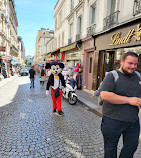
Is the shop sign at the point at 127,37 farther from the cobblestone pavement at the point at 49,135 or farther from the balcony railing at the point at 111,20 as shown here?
the cobblestone pavement at the point at 49,135

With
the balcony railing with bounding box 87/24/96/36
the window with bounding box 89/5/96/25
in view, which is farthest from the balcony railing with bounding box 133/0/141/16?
the window with bounding box 89/5/96/25

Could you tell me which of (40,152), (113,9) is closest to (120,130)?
(40,152)

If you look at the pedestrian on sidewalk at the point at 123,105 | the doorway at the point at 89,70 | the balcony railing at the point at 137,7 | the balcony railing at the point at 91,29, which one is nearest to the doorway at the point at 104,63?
the doorway at the point at 89,70

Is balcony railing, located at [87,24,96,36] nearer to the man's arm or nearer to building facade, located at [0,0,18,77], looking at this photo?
the man's arm

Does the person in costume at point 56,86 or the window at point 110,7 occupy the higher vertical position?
the window at point 110,7

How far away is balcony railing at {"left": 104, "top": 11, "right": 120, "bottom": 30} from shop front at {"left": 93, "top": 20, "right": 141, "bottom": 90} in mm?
411

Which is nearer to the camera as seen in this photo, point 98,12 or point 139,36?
point 139,36

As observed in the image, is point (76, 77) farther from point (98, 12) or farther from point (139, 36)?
point (139, 36)

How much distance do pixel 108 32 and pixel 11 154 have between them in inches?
263

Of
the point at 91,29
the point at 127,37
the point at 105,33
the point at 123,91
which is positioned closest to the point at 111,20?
the point at 105,33

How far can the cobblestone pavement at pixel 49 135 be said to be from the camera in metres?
2.61

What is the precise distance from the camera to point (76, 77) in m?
9.77

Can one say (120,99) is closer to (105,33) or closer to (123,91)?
(123,91)

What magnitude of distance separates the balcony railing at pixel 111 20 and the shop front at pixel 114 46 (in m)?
0.41
